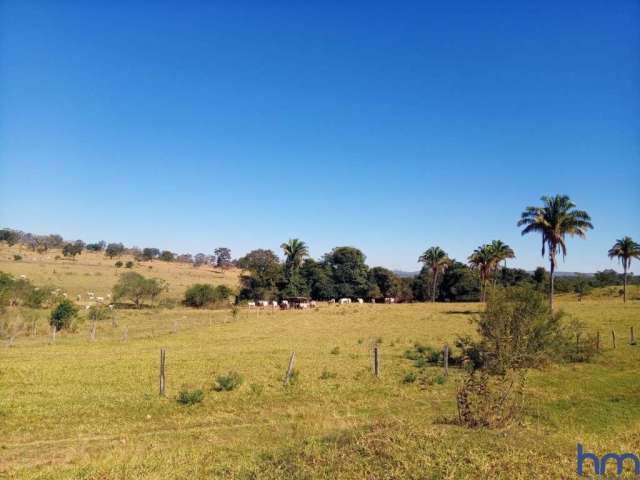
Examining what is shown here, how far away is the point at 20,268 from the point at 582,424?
95.6 metres

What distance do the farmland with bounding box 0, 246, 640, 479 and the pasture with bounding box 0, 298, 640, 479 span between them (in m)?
0.05

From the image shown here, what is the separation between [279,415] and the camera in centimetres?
1338

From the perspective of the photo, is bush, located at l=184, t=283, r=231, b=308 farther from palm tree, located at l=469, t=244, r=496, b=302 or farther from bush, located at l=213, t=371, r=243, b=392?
bush, located at l=213, t=371, r=243, b=392

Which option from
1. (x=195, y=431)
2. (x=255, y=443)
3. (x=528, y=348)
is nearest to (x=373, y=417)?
(x=255, y=443)

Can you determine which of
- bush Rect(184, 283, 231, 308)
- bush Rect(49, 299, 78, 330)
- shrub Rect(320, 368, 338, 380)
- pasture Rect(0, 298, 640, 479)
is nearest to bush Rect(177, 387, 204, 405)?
pasture Rect(0, 298, 640, 479)

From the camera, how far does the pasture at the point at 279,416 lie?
25.7ft

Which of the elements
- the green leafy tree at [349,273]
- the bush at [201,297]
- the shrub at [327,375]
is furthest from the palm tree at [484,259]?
the shrub at [327,375]

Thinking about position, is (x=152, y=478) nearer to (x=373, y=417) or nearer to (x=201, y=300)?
(x=373, y=417)

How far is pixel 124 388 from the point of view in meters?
16.5

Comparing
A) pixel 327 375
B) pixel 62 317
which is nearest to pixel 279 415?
pixel 327 375

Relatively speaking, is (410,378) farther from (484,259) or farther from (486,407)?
(484,259)

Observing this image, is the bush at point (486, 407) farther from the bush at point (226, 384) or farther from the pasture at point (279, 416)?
the bush at point (226, 384)

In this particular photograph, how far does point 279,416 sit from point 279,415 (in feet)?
0.39

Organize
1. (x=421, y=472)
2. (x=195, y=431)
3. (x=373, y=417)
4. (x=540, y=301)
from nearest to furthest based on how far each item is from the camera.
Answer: (x=421, y=472), (x=195, y=431), (x=373, y=417), (x=540, y=301)
